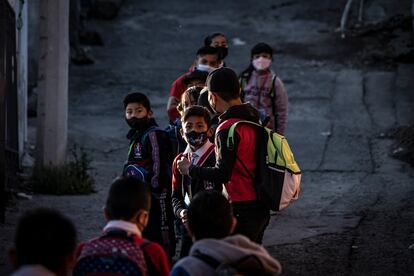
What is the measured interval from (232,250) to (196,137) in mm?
2628

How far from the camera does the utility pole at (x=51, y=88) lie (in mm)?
12570

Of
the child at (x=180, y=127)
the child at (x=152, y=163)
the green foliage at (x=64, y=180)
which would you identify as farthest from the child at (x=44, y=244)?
the green foliage at (x=64, y=180)

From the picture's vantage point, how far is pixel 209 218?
5.05m

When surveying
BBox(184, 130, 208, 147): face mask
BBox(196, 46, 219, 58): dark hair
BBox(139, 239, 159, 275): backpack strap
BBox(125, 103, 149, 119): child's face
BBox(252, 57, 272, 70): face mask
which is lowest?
BBox(139, 239, 159, 275): backpack strap

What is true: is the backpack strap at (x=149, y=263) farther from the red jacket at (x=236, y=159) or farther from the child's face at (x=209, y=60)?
the child's face at (x=209, y=60)

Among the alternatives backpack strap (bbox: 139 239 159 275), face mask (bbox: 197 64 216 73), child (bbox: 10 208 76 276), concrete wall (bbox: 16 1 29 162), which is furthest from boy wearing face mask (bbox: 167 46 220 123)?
child (bbox: 10 208 76 276)

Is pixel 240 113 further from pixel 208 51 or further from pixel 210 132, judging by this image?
pixel 208 51

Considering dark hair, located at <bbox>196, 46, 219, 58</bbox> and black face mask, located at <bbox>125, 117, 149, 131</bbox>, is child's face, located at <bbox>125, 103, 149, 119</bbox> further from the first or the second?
dark hair, located at <bbox>196, 46, 219, 58</bbox>

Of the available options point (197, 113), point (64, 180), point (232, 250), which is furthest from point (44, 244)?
point (64, 180)

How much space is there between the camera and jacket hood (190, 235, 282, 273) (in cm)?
485

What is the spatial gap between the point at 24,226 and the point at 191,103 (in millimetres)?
4201

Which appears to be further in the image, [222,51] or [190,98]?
[222,51]

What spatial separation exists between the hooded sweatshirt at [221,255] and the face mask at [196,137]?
8.24 ft

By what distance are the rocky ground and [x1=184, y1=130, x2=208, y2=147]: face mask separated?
170 centimetres
